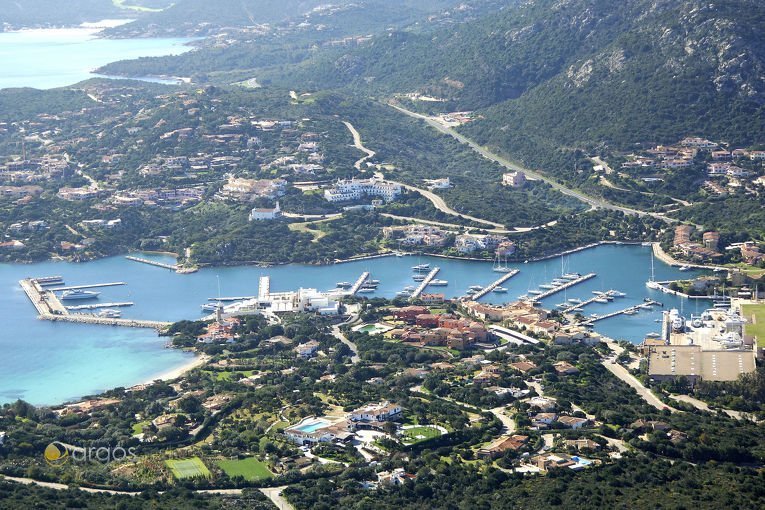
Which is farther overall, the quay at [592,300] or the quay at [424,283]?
the quay at [424,283]

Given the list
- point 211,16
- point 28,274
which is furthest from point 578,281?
point 211,16

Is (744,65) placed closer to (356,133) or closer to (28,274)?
(356,133)

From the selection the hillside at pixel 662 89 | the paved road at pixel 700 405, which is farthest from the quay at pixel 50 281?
the hillside at pixel 662 89

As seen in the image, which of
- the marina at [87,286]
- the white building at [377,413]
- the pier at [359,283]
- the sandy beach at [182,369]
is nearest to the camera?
the white building at [377,413]

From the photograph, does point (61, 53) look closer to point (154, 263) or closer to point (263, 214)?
point (263, 214)

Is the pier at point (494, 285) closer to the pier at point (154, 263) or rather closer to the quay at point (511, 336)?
the quay at point (511, 336)

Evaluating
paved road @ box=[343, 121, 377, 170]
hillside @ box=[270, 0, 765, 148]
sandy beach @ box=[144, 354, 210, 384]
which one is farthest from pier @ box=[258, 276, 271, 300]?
hillside @ box=[270, 0, 765, 148]
